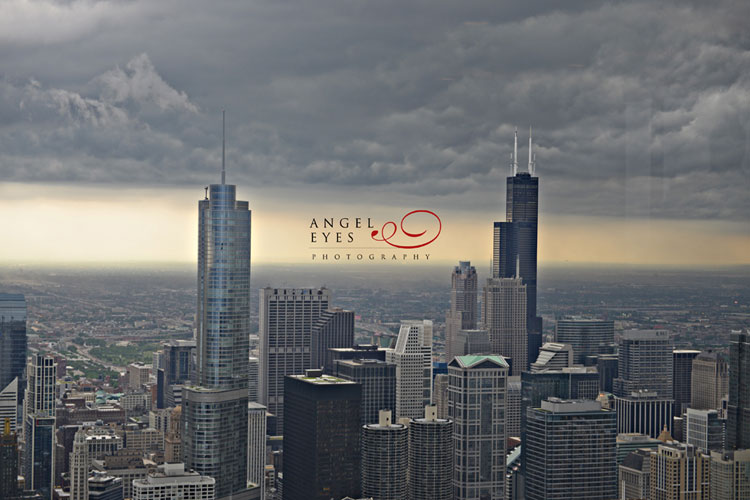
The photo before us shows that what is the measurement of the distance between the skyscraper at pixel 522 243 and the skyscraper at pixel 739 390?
258 centimetres

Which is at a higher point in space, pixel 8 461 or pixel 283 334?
pixel 283 334

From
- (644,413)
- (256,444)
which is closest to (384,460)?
(256,444)

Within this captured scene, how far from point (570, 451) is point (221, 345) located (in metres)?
3.91

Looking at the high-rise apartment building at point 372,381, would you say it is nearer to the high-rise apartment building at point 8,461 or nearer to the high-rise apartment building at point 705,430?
the high-rise apartment building at point 705,430

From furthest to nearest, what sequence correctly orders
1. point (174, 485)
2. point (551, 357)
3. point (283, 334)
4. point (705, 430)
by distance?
point (283, 334), point (551, 357), point (705, 430), point (174, 485)

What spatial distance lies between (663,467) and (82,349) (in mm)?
5742

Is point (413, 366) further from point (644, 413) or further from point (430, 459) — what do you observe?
point (644, 413)

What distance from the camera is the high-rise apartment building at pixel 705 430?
9641 mm

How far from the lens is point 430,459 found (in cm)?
1099

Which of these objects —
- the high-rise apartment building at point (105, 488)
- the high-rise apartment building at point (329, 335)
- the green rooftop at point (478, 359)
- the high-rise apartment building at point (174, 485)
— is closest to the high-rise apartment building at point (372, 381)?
the high-rise apartment building at point (329, 335)

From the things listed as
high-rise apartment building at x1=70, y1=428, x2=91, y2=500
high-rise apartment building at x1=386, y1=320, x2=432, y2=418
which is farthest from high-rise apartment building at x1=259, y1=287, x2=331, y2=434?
high-rise apartment building at x1=70, y1=428, x2=91, y2=500

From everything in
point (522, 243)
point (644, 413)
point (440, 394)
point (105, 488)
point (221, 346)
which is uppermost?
point (522, 243)

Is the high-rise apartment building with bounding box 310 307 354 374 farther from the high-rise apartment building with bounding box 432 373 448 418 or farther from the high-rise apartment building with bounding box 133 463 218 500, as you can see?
the high-rise apartment building with bounding box 133 463 218 500

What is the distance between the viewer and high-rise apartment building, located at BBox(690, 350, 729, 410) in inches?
402
